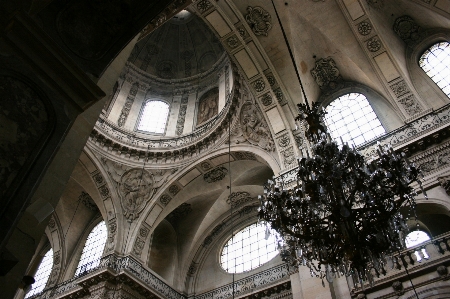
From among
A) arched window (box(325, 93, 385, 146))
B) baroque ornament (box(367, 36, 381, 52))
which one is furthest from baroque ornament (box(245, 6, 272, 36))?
arched window (box(325, 93, 385, 146))

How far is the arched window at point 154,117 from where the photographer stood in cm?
1515

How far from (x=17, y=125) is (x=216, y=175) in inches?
426

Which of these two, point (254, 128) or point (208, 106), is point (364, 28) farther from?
point (208, 106)

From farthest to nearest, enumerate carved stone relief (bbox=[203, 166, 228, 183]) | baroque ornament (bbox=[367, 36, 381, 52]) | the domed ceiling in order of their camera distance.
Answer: the domed ceiling → carved stone relief (bbox=[203, 166, 228, 183]) → baroque ornament (bbox=[367, 36, 381, 52])

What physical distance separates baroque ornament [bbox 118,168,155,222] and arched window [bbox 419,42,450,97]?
9243 millimetres

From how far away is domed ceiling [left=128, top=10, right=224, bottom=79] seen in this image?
16.9 meters

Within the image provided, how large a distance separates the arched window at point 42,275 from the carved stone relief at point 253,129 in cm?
896

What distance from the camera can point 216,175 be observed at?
1352cm

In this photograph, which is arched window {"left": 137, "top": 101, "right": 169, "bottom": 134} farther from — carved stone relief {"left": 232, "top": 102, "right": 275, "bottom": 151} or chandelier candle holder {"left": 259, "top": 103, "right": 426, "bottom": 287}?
chandelier candle holder {"left": 259, "top": 103, "right": 426, "bottom": 287}

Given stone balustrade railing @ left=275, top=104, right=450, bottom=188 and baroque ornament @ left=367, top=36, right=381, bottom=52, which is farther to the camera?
baroque ornament @ left=367, top=36, right=381, bottom=52

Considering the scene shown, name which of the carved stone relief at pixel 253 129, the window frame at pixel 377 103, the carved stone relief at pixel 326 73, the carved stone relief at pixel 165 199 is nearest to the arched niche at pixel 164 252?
the carved stone relief at pixel 165 199

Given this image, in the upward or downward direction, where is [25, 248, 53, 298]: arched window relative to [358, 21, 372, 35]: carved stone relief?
downward

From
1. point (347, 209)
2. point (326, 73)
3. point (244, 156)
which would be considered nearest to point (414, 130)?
point (326, 73)

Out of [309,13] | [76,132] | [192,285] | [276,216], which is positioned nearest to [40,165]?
[76,132]
